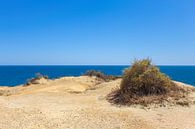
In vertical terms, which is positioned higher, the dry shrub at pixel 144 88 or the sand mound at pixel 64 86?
the dry shrub at pixel 144 88

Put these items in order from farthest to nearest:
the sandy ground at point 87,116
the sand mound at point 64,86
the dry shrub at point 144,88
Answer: the sand mound at point 64,86 → the dry shrub at point 144,88 → the sandy ground at point 87,116

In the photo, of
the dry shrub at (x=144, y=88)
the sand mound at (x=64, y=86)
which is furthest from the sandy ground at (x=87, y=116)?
the sand mound at (x=64, y=86)

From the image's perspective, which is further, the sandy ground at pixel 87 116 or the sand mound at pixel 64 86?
the sand mound at pixel 64 86

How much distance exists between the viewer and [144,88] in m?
14.6

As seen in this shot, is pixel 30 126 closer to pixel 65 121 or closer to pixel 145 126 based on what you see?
pixel 65 121

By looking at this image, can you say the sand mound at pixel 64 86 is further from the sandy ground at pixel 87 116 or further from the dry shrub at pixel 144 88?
the sandy ground at pixel 87 116

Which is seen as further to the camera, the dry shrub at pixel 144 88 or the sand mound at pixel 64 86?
the sand mound at pixel 64 86

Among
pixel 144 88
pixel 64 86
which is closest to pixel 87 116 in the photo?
pixel 144 88

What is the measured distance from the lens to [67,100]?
15.0 metres

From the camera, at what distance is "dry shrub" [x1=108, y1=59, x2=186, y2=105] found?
13.7 metres

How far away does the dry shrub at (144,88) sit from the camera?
44.9 feet

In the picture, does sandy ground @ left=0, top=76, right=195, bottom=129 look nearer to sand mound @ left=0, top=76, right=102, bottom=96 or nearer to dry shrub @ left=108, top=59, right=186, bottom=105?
dry shrub @ left=108, top=59, right=186, bottom=105

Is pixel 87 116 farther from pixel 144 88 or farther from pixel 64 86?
pixel 64 86

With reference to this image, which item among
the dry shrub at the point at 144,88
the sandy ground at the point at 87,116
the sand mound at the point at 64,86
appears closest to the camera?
the sandy ground at the point at 87,116
